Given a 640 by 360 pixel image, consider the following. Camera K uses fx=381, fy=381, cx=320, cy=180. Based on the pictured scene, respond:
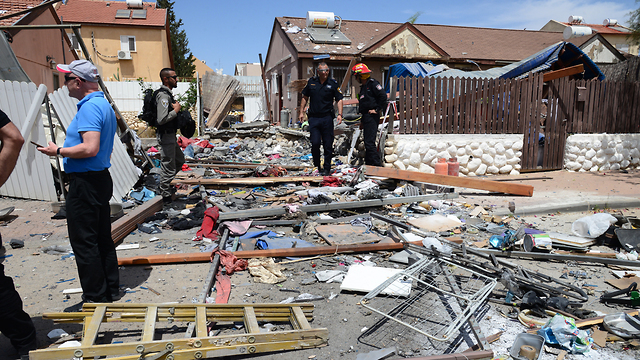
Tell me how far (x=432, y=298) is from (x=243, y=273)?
178 cm

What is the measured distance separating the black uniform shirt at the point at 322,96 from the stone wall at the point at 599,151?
5.95m

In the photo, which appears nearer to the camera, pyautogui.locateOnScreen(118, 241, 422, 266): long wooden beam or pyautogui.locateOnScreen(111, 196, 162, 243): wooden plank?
pyautogui.locateOnScreen(118, 241, 422, 266): long wooden beam

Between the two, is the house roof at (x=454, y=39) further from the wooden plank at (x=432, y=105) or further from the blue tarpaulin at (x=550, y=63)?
the wooden plank at (x=432, y=105)

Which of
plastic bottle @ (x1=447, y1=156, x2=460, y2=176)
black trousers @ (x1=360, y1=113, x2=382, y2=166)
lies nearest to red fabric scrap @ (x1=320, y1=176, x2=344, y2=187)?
black trousers @ (x1=360, y1=113, x2=382, y2=166)

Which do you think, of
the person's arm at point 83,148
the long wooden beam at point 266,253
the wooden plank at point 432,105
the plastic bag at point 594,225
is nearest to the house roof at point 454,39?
the wooden plank at point 432,105

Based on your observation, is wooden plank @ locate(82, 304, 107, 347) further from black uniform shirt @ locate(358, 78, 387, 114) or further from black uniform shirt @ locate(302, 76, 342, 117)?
black uniform shirt @ locate(358, 78, 387, 114)

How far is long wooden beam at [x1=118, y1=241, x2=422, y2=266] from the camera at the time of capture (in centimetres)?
390

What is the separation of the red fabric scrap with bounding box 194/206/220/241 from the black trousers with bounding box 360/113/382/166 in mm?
3953

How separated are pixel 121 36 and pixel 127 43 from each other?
1.63ft

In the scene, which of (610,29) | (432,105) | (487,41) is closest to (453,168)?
(432,105)

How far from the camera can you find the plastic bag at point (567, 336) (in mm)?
2508

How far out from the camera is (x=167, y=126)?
5738 mm

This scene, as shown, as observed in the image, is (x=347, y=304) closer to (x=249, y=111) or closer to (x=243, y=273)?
(x=243, y=273)

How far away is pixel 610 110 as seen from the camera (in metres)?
9.38
